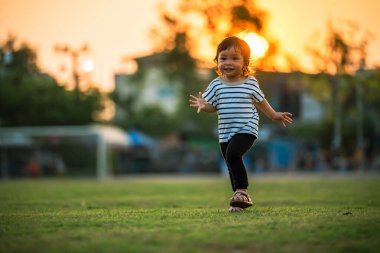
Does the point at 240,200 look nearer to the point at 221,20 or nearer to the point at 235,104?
the point at 235,104

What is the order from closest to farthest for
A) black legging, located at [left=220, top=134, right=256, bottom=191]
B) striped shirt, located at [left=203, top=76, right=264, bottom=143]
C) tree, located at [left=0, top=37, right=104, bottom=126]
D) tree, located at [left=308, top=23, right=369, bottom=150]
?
1. black legging, located at [left=220, top=134, right=256, bottom=191]
2. striped shirt, located at [left=203, top=76, right=264, bottom=143]
3. tree, located at [left=308, top=23, right=369, bottom=150]
4. tree, located at [left=0, top=37, right=104, bottom=126]

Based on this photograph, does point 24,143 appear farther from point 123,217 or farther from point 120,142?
point 123,217

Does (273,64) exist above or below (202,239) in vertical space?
above

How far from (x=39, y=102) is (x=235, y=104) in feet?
140

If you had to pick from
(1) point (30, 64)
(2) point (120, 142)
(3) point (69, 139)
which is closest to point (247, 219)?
(3) point (69, 139)

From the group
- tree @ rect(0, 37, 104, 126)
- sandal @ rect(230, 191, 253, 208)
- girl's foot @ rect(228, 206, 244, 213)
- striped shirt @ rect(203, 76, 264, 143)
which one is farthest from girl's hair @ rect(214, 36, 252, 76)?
tree @ rect(0, 37, 104, 126)

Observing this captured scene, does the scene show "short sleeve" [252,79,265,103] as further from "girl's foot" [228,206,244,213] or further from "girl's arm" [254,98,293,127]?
"girl's foot" [228,206,244,213]

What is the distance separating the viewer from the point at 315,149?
5891 centimetres

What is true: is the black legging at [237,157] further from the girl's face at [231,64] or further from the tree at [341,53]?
the tree at [341,53]

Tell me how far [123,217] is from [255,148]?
4255 cm

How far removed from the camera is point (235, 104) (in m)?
7.56

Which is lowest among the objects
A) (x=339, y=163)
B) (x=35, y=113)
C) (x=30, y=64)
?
(x=339, y=163)

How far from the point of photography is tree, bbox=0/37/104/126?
48.7 metres

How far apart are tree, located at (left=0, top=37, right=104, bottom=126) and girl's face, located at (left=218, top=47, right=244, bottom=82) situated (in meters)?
42.0
